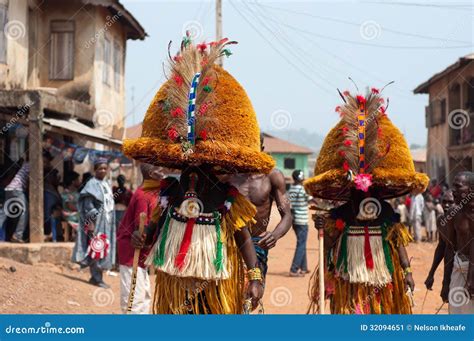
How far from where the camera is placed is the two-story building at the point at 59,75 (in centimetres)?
1296

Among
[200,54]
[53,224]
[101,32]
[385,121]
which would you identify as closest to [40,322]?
[200,54]

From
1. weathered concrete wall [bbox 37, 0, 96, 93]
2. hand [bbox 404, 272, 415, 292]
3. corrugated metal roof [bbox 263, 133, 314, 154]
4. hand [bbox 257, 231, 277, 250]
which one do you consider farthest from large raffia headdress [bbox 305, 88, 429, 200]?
corrugated metal roof [bbox 263, 133, 314, 154]

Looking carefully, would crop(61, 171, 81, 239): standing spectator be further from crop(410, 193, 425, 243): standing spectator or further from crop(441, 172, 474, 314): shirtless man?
crop(410, 193, 425, 243): standing spectator

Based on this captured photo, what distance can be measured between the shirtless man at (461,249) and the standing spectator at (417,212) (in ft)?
47.8

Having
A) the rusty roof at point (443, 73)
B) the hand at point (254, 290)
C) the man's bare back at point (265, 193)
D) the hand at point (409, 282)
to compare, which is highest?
the rusty roof at point (443, 73)

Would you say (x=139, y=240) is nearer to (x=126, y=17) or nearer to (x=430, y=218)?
(x=126, y=17)

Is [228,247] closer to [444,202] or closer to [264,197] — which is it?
[264,197]

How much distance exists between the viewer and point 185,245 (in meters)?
4.79

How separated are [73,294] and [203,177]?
5.49m

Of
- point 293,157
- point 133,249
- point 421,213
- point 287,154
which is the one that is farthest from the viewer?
point 293,157

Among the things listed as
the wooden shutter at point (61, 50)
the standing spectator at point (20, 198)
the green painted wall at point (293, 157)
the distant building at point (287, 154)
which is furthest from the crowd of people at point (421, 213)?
the distant building at point (287, 154)

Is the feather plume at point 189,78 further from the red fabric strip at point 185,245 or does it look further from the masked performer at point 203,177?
the red fabric strip at point 185,245

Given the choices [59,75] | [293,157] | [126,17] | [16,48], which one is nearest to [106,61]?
[126,17]

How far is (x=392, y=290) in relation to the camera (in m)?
6.23
